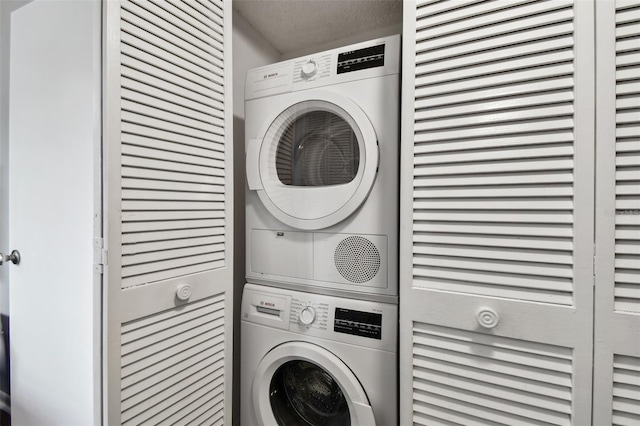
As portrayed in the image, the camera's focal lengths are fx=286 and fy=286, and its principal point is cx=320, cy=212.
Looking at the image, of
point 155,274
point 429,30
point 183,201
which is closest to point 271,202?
point 183,201

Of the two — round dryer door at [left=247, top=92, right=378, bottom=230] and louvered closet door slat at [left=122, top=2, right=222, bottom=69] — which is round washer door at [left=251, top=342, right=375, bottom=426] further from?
louvered closet door slat at [left=122, top=2, right=222, bottom=69]

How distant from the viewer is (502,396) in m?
0.86

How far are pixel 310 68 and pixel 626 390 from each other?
59.4 inches

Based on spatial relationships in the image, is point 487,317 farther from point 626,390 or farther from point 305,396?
point 305,396

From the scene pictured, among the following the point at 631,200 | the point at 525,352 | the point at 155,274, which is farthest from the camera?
the point at 155,274

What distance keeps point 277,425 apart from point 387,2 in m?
2.22

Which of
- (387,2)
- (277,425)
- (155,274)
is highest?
(387,2)

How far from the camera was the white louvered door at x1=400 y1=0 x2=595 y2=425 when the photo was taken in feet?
2.57

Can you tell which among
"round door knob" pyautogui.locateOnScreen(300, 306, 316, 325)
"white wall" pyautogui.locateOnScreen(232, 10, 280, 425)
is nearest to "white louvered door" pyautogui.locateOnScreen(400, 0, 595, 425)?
"round door knob" pyautogui.locateOnScreen(300, 306, 316, 325)

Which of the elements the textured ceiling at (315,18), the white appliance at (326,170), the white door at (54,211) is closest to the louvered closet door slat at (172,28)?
the white door at (54,211)

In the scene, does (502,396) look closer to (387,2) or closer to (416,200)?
(416,200)

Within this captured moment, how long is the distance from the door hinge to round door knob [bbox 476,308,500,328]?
1114 millimetres

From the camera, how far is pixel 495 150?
86 cm

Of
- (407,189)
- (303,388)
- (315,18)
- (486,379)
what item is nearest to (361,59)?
(407,189)
